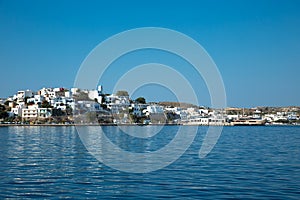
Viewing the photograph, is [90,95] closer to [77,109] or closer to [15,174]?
[77,109]

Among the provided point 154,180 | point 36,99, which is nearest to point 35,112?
point 36,99

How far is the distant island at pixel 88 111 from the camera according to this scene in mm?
93812

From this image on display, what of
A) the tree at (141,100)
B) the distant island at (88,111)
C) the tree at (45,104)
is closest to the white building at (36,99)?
the distant island at (88,111)

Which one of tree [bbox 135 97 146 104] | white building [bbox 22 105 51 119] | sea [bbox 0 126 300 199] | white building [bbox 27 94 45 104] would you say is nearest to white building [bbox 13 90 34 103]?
white building [bbox 27 94 45 104]

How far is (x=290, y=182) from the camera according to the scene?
12.2 m

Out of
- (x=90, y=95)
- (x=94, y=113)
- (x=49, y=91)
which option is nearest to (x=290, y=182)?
(x=94, y=113)

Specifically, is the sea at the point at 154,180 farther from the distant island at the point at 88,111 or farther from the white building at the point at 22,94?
the white building at the point at 22,94

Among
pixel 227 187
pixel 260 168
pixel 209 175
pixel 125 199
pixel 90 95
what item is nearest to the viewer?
pixel 125 199

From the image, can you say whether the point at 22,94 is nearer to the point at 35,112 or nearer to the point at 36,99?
the point at 36,99

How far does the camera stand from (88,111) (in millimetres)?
97625

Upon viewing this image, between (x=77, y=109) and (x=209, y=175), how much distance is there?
87851 millimetres

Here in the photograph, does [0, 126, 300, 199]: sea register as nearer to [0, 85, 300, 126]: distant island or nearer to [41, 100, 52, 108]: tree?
[0, 85, 300, 126]: distant island

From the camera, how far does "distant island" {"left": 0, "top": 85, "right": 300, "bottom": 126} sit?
9381cm

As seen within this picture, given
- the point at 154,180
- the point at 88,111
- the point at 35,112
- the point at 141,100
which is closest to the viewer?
the point at 154,180
